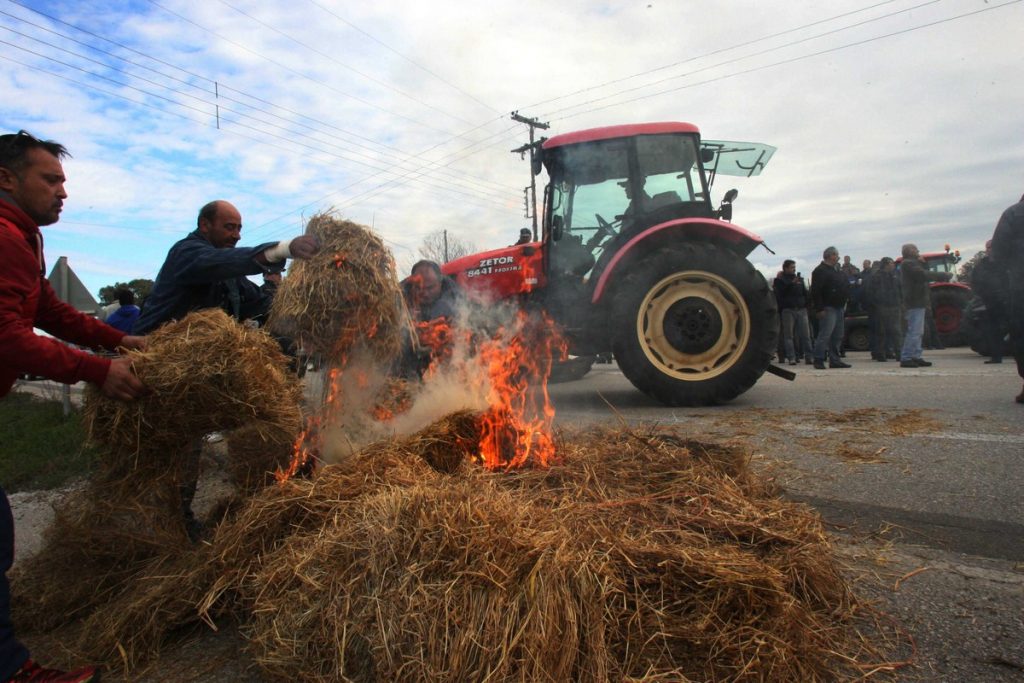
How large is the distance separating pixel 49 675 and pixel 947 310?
1692cm

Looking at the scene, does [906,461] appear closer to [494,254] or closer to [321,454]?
[321,454]

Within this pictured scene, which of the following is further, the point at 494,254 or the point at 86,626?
the point at 494,254

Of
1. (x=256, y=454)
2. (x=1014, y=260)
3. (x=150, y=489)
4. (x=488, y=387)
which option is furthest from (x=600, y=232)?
(x=150, y=489)

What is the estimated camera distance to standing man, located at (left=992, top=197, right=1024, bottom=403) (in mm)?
5250

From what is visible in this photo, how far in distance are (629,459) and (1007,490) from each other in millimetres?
1865

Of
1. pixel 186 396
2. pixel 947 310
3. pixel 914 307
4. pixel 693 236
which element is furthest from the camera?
pixel 947 310

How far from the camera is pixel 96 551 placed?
99.1 inches

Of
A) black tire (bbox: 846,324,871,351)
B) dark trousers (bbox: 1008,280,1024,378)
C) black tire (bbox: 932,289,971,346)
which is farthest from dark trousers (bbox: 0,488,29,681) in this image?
black tire (bbox: 932,289,971,346)

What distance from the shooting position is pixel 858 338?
14.6 metres

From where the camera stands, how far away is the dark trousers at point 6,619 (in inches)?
70.8

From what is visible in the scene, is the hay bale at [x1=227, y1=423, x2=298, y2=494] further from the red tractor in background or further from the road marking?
the red tractor in background

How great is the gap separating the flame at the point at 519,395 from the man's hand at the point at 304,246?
1.25m

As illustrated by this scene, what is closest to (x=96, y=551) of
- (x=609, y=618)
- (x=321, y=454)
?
(x=321, y=454)

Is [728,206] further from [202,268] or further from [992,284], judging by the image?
[202,268]
